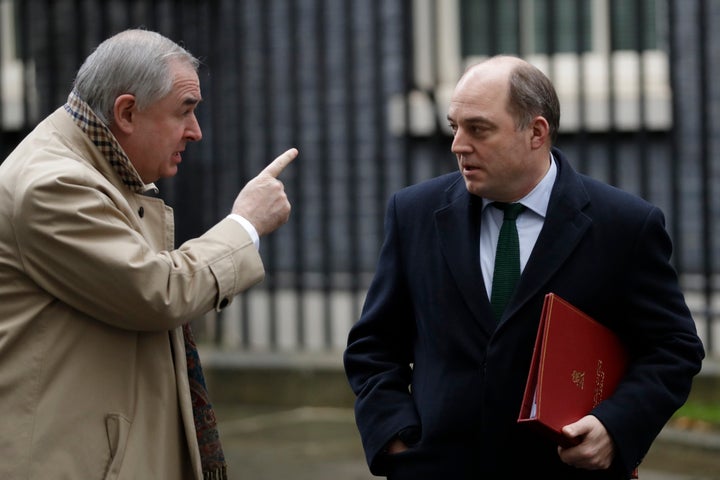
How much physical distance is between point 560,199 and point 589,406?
1.68 ft

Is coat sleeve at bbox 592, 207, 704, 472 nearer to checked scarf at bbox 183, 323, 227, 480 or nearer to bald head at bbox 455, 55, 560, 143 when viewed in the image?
bald head at bbox 455, 55, 560, 143

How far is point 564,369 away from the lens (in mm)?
3266

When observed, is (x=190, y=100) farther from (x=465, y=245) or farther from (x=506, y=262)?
(x=506, y=262)

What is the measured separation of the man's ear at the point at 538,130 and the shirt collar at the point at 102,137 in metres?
0.98

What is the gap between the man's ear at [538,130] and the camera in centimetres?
349

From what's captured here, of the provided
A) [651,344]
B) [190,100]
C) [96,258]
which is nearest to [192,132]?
[190,100]

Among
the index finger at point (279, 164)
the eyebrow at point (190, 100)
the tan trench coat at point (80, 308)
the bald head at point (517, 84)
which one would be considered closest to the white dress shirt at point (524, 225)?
the bald head at point (517, 84)

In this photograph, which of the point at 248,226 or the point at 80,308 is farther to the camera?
the point at 248,226

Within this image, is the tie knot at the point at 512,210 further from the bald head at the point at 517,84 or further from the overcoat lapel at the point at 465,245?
the bald head at the point at 517,84

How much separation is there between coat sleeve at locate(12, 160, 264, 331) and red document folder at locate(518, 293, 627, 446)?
0.80m

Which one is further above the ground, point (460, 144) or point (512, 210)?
point (460, 144)

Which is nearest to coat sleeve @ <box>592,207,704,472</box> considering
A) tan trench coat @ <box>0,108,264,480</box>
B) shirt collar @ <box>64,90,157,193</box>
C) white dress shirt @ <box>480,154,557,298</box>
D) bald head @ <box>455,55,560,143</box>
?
white dress shirt @ <box>480,154,557,298</box>

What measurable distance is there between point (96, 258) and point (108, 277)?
0.05m

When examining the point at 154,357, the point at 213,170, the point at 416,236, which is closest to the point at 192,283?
the point at 154,357
